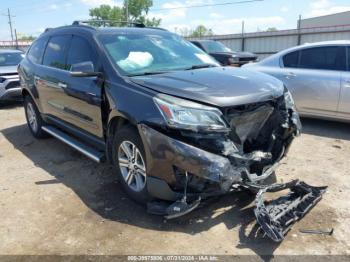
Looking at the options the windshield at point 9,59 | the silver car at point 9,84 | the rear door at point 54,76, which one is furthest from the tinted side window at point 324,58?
the windshield at point 9,59

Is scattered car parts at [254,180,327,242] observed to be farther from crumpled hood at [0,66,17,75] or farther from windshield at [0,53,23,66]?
windshield at [0,53,23,66]

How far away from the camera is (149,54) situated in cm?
442

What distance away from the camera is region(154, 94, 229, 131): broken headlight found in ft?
10.3

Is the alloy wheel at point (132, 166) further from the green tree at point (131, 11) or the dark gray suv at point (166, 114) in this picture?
the green tree at point (131, 11)

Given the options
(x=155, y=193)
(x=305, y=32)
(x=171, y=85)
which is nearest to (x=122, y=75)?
(x=171, y=85)

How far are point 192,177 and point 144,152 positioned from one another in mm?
557

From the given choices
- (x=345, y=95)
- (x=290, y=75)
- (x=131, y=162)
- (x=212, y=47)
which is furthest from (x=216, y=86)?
(x=212, y=47)

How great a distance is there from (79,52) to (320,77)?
4.25 metres

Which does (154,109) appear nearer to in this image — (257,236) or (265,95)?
(265,95)

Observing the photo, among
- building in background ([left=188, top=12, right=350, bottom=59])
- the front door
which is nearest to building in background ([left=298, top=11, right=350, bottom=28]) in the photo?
building in background ([left=188, top=12, right=350, bottom=59])

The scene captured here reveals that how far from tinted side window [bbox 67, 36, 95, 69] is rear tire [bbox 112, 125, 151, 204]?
118 centimetres

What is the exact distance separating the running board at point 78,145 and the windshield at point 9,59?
6244 mm

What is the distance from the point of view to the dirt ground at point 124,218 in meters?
3.15

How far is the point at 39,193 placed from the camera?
14.2 feet
